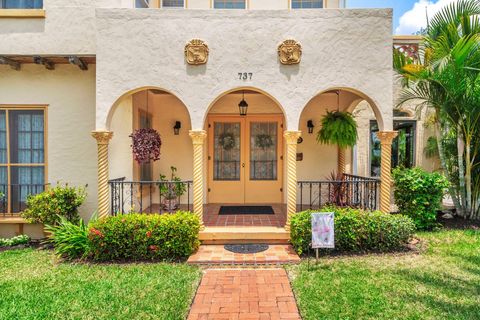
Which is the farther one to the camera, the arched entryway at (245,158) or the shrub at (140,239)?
the arched entryway at (245,158)

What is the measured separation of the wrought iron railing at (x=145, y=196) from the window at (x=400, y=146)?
5.86 m

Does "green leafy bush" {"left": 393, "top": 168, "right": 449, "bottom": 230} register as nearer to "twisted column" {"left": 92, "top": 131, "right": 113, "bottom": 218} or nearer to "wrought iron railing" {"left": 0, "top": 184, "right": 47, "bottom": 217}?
"twisted column" {"left": 92, "top": 131, "right": 113, "bottom": 218}

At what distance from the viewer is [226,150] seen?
9789mm

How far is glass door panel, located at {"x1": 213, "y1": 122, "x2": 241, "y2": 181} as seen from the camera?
977cm

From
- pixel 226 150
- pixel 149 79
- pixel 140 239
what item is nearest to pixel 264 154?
pixel 226 150

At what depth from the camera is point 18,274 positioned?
548 cm

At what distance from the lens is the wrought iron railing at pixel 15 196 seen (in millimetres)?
7328

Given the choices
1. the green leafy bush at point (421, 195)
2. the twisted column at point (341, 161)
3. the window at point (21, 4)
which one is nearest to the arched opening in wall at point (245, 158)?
the twisted column at point (341, 161)

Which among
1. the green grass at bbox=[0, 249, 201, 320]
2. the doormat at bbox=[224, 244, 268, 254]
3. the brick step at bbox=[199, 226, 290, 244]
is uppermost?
the brick step at bbox=[199, 226, 290, 244]

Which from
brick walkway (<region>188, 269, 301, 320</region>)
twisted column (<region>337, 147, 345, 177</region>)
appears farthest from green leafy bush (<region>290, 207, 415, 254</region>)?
twisted column (<region>337, 147, 345, 177</region>)

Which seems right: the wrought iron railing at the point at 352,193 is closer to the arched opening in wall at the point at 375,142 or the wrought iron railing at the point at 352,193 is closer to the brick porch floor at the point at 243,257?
the brick porch floor at the point at 243,257

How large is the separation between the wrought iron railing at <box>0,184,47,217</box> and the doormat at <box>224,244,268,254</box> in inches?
184

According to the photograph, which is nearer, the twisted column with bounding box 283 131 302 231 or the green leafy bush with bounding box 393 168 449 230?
the twisted column with bounding box 283 131 302 231

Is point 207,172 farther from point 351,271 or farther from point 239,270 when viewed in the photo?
point 351,271
